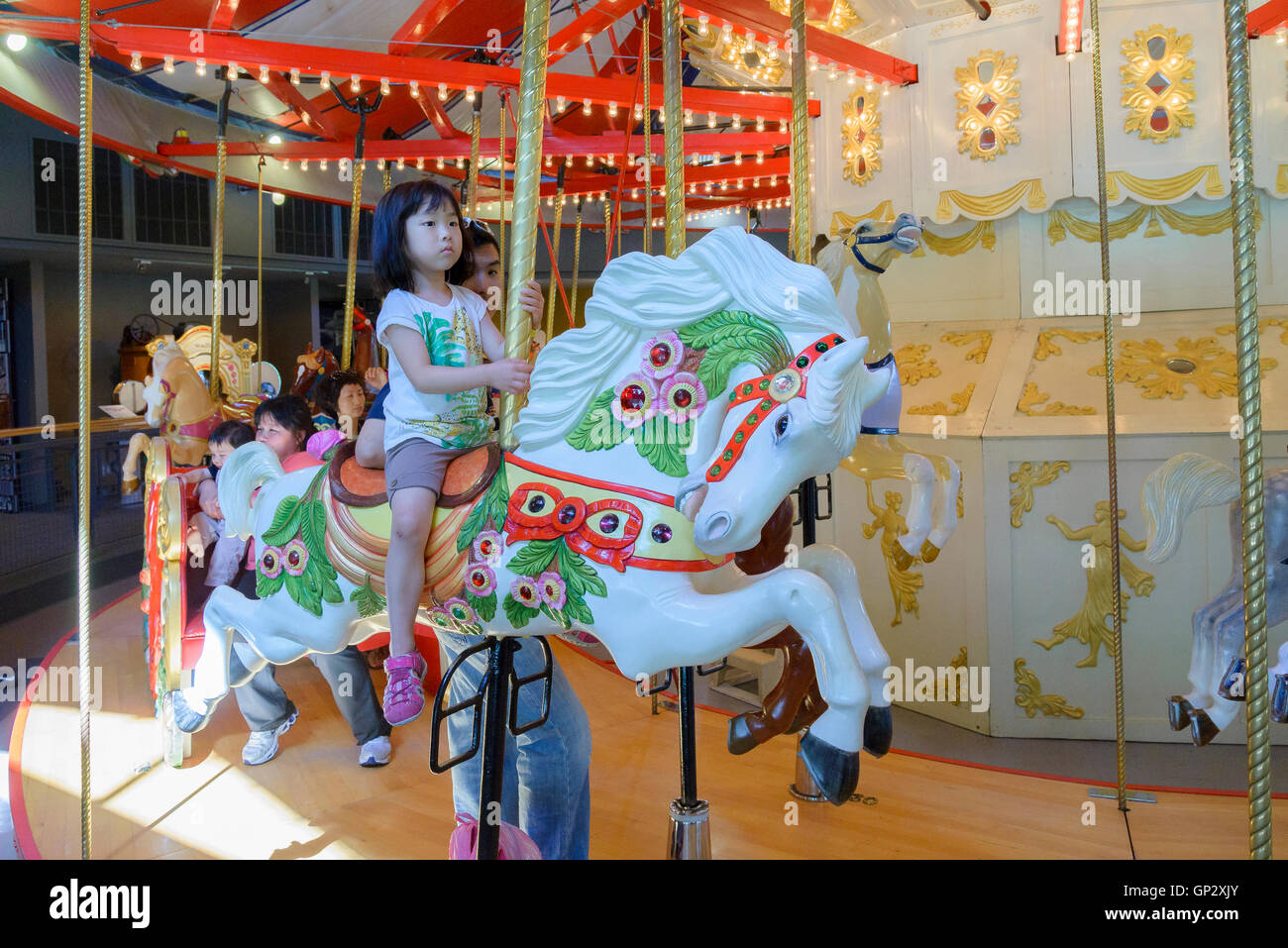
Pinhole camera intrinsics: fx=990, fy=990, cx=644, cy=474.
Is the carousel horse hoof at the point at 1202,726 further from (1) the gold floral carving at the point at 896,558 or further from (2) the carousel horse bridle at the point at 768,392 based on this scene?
(1) the gold floral carving at the point at 896,558

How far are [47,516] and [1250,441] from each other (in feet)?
26.1

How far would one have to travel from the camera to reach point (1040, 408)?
377cm

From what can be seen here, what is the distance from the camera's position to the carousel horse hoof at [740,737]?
1.78m

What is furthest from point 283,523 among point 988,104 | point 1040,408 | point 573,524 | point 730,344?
point 988,104

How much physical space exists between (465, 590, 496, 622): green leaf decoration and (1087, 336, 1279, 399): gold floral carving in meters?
2.99

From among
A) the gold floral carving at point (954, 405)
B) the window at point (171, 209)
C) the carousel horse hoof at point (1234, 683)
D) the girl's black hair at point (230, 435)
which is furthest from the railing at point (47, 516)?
the carousel horse hoof at point (1234, 683)

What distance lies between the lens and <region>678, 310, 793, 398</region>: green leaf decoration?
1.56 m

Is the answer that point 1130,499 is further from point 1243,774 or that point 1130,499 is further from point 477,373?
point 477,373

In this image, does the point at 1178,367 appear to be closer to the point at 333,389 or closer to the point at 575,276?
the point at 575,276

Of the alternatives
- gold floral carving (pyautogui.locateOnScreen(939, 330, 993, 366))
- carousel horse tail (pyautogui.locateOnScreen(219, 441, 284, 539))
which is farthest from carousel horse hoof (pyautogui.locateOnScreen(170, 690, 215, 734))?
gold floral carving (pyautogui.locateOnScreen(939, 330, 993, 366))

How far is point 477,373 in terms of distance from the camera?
1669 millimetres

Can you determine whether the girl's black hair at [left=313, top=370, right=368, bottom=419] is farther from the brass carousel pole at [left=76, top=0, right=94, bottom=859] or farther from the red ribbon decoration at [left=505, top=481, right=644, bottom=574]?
the red ribbon decoration at [left=505, top=481, right=644, bottom=574]

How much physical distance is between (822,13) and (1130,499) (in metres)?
2.57
